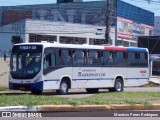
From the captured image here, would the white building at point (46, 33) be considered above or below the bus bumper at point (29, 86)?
above

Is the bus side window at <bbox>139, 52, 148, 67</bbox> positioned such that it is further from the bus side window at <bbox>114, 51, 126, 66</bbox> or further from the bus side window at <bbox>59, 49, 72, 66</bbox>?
the bus side window at <bbox>59, 49, 72, 66</bbox>

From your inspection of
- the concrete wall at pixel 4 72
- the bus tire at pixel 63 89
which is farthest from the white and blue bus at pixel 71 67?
the concrete wall at pixel 4 72

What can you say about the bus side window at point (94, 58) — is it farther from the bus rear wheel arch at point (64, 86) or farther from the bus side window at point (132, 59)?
the bus side window at point (132, 59)

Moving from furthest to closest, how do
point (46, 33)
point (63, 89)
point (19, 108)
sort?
point (46, 33)
point (63, 89)
point (19, 108)

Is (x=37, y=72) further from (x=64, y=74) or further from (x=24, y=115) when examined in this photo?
(x=24, y=115)

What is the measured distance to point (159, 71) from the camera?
246ft

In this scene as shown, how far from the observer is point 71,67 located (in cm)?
2891

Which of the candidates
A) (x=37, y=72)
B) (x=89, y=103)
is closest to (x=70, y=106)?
(x=89, y=103)

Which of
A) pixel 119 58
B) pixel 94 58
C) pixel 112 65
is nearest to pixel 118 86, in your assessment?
pixel 112 65

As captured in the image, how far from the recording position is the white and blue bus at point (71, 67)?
27.4m

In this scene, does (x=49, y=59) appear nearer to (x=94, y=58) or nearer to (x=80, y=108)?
(x=94, y=58)

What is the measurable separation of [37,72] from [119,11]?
47825 mm

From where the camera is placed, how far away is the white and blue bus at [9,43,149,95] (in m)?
27.4

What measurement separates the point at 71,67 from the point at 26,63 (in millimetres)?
2869
